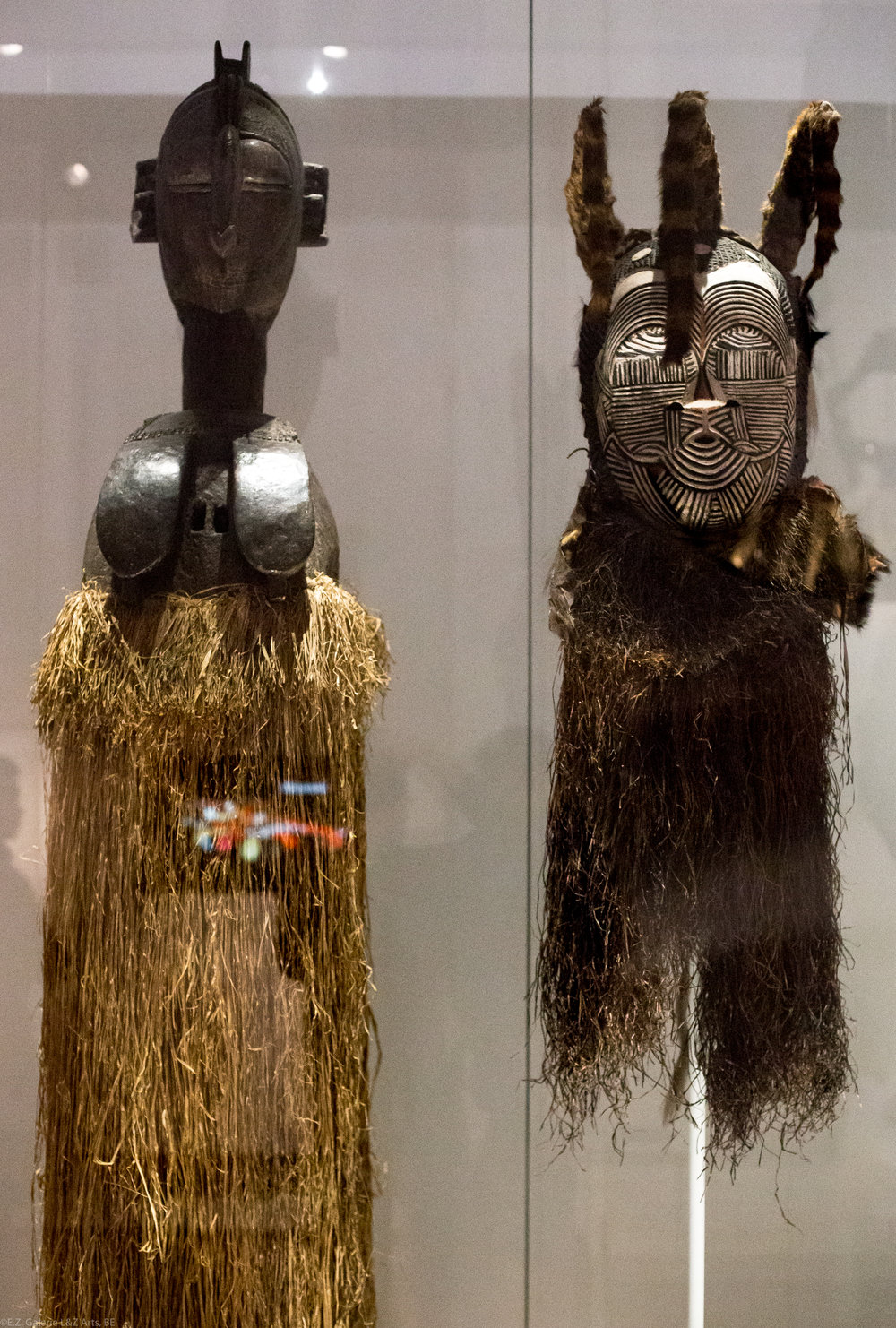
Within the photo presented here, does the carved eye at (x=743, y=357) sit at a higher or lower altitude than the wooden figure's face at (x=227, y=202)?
lower

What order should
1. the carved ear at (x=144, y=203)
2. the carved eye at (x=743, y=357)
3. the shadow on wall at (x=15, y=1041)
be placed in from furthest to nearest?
the shadow on wall at (x=15, y=1041) → the carved ear at (x=144, y=203) → the carved eye at (x=743, y=357)

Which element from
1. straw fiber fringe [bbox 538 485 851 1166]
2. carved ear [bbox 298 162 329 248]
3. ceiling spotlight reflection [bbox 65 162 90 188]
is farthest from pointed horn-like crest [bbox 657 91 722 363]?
ceiling spotlight reflection [bbox 65 162 90 188]

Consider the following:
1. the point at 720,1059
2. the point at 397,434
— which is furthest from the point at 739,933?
the point at 397,434

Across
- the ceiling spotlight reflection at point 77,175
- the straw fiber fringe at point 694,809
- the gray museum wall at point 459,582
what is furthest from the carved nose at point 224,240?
the straw fiber fringe at point 694,809

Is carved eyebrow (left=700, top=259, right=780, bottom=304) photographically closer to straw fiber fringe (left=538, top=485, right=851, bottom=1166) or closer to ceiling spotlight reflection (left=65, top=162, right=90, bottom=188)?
straw fiber fringe (left=538, top=485, right=851, bottom=1166)

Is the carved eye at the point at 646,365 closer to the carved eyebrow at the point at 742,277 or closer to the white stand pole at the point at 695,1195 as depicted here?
the carved eyebrow at the point at 742,277

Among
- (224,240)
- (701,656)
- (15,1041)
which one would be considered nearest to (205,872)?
(15,1041)

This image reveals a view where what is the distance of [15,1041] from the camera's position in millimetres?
1840

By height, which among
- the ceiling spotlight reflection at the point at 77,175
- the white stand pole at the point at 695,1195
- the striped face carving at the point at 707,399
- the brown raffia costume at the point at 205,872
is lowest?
the white stand pole at the point at 695,1195

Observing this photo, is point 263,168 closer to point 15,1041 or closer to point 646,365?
point 646,365

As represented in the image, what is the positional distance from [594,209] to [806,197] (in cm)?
27

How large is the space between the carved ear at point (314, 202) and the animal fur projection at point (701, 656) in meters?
0.34

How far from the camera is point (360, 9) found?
188 cm

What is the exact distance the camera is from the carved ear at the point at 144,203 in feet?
5.48
